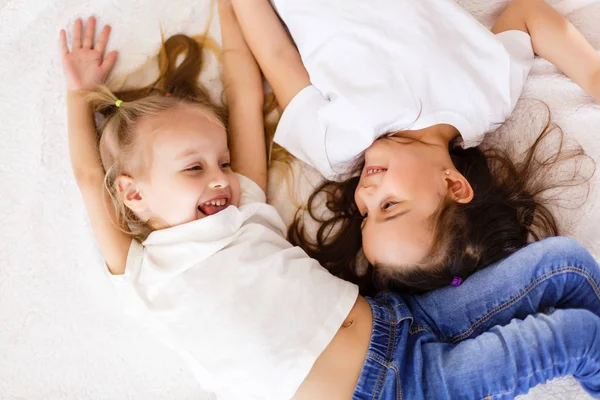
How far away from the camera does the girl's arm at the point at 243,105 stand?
1161mm

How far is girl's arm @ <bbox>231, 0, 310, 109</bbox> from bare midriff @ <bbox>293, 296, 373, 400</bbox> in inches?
19.4

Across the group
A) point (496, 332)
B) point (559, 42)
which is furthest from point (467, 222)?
point (559, 42)

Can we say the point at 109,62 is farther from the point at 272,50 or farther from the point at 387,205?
the point at 387,205

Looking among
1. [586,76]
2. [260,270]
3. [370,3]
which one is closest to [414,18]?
[370,3]

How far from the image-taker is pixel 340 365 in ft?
3.20

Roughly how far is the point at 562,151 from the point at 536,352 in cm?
43

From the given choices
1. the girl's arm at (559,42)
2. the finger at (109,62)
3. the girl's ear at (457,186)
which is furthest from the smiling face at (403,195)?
the finger at (109,62)

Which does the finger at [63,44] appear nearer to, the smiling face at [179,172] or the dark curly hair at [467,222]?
the smiling face at [179,172]

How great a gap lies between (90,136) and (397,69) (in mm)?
648

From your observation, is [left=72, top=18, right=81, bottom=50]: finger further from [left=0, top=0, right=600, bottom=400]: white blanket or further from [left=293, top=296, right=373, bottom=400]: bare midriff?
[left=293, top=296, right=373, bottom=400]: bare midriff

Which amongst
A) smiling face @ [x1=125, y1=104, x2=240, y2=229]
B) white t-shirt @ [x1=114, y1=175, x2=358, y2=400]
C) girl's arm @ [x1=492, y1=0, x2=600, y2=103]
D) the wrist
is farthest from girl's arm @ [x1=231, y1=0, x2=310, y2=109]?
the wrist

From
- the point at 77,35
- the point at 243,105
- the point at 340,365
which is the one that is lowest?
the point at 340,365

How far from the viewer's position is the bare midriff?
0.96 meters

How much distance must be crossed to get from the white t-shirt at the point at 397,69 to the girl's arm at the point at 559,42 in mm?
82
